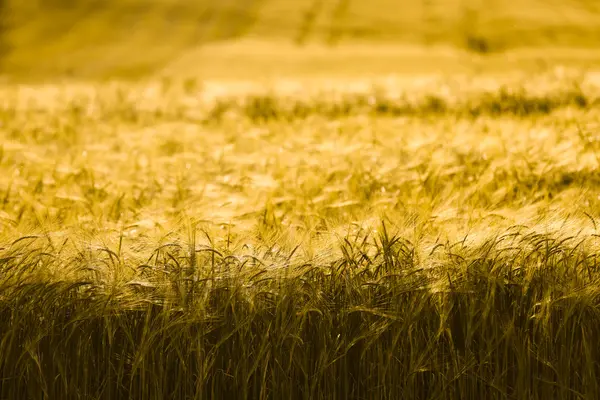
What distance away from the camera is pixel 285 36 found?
12.8 metres

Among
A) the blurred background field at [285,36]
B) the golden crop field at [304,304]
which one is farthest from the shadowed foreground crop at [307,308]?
the blurred background field at [285,36]

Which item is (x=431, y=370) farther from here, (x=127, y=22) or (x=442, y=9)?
(x=127, y=22)

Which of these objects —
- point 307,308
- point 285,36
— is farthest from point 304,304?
point 285,36

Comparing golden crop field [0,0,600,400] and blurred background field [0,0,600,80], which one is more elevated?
blurred background field [0,0,600,80]

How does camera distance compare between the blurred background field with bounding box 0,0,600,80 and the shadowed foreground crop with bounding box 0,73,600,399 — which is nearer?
the shadowed foreground crop with bounding box 0,73,600,399

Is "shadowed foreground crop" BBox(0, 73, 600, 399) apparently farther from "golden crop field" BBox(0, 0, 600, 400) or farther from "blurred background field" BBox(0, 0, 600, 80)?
"blurred background field" BBox(0, 0, 600, 80)

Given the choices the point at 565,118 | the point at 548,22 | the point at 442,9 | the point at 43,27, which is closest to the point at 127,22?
the point at 43,27

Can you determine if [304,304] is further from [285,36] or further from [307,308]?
[285,36]

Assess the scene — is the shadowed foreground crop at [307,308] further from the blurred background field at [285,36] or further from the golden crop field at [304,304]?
the blurred background field at [285,36]

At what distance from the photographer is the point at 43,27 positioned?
14602 mm

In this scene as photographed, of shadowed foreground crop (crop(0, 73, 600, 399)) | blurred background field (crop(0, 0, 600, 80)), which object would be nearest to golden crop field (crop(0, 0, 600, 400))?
shadowed foreground crop (crop(0, 73, 600, 399))

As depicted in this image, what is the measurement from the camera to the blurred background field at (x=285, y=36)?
1034 centimetres

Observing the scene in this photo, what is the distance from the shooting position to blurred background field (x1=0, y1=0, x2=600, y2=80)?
10.3 meters

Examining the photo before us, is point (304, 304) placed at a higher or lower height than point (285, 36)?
lower
